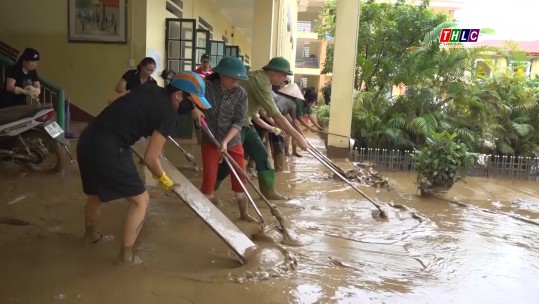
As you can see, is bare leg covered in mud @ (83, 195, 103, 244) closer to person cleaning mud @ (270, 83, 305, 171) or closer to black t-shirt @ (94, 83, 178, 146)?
black t-shirt @ (94, 83, 178, 146)

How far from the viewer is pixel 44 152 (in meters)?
5.71

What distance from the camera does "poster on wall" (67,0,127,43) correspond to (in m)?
8.66

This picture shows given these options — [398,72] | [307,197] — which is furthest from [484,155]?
[307,197]

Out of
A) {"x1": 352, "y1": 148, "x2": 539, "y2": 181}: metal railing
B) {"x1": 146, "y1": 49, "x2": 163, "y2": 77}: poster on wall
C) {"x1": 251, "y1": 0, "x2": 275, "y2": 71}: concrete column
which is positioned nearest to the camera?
{"x1": 146, "y1": 49, "x2": 163, "y2": 77}: poster on wall

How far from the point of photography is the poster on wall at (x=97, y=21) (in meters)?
8.66

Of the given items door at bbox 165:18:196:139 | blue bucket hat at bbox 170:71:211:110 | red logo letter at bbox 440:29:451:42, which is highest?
red logo letter at bbox 440:29:451:42

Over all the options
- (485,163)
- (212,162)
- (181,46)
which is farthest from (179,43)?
(485,163)

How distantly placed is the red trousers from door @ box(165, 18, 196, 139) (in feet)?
18.2

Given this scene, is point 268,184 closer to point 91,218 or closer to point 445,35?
point 91,218

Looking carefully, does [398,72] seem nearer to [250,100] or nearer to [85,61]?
[85,61]

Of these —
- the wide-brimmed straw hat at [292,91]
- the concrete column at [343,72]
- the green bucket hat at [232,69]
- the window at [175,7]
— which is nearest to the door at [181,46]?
the window at [175,7]

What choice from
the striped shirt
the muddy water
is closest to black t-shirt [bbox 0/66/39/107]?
the muddy water

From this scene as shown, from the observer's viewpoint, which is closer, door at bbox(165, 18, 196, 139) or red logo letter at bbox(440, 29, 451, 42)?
door at bbox(165, 18, 196, 139)

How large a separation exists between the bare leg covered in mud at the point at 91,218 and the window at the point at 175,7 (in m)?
7.30
